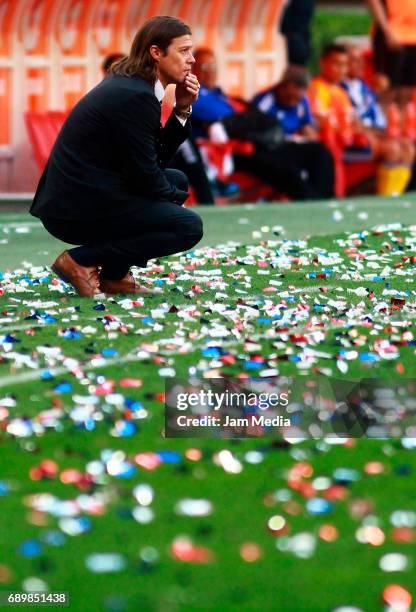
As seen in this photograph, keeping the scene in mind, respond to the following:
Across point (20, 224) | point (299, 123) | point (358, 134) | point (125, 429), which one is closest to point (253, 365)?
point (125, 429)

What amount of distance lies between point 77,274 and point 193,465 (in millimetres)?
3423

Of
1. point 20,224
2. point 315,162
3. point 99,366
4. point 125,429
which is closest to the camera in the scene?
point 125,429

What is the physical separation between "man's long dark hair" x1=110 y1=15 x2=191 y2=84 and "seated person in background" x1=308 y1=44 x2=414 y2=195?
33.1 feet

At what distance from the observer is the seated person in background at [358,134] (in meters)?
18.8

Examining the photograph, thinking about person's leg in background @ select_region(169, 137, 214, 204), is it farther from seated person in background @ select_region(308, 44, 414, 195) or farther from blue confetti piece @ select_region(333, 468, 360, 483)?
blue confetti piece @ select_region(333, 468, 360, 483)

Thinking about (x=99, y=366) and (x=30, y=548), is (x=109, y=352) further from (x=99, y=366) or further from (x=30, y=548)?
(x=30, y=548)

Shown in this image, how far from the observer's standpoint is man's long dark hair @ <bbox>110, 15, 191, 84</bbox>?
8477mm

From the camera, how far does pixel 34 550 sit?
4766 millimetres

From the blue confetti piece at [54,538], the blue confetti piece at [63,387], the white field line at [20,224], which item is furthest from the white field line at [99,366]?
the white field line at [20,224]

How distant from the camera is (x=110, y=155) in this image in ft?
28.8

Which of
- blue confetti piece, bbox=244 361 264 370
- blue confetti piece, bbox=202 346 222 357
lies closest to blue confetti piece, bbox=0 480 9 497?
blue confetti piece, bbox=244 361 264 370

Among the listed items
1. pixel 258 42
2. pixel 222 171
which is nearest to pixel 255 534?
pixel 222 171

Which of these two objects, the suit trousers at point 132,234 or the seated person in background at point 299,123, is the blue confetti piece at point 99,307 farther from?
the seated person in background at point 299,123

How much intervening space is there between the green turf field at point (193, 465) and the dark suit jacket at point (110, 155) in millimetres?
524
